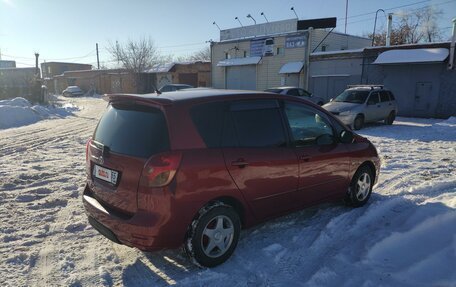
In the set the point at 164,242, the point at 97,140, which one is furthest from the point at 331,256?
the point at 97,140

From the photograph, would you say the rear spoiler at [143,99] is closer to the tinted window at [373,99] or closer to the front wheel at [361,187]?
the front wheel at [361,187]

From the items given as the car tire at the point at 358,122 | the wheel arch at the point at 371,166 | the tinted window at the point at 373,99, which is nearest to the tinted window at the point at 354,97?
the tinted window at the point at 373,99

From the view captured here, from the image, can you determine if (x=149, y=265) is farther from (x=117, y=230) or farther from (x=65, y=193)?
(x=65, y=193)

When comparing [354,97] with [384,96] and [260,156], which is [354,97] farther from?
[260,156]

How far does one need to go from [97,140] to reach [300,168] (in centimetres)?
238

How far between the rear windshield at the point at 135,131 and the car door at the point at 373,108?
13.1 metres

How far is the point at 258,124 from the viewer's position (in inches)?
160

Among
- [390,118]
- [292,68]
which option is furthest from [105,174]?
[292,68]

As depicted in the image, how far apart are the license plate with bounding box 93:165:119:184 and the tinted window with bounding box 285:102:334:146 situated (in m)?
2.11

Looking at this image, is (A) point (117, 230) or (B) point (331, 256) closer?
(A) point (117, 230)

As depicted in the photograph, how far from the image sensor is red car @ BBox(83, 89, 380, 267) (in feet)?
11.0

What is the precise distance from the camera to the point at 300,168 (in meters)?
4.37

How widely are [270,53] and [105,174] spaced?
2705 centimetres

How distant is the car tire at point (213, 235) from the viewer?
3.53 metres
